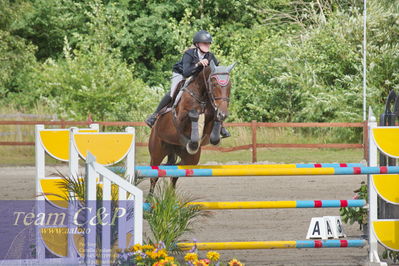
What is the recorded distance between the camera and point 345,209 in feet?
22.4

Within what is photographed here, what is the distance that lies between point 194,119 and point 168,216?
8.59 ft

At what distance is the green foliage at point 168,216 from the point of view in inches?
199

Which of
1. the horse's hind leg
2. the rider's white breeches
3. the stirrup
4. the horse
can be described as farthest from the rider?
the horse's hind leg

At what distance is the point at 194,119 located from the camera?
7.60m

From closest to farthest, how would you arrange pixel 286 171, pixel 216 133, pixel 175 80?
pixel 286 171, pixel 216 133, pixel 175 80

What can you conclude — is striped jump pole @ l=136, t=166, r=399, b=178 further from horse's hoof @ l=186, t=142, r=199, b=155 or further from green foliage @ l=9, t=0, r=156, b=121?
green foliage @ l=9, t=0, r=156, b=121

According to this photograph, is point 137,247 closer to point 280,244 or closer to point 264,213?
point 280,244

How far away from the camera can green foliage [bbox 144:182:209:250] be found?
199 inches

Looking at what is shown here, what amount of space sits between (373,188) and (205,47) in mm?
2568

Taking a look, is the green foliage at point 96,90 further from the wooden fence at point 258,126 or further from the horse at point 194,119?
the horse at point 194,119

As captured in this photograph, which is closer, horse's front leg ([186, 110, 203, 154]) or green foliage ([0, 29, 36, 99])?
horse's front leg ([186, 110, 203, 154])

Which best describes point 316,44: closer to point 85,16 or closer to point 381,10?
point 381,10

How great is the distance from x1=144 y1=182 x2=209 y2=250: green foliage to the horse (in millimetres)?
1932

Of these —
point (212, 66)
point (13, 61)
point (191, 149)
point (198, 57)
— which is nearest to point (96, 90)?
point (13, 61)
